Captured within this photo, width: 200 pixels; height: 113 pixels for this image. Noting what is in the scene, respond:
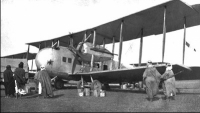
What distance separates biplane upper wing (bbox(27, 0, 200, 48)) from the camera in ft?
32.6

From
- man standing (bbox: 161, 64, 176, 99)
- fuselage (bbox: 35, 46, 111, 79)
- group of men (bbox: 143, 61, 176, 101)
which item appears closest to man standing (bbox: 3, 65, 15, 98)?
fuselage (bbox: 35, 46, 111, 79)

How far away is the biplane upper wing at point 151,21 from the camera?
994cm

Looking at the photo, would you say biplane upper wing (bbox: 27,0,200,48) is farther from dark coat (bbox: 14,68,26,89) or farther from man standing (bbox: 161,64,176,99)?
dark coat (bbox: 14,68,26,89)

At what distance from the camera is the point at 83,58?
1277 cm

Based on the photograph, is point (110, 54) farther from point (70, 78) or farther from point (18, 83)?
point (18, 83)

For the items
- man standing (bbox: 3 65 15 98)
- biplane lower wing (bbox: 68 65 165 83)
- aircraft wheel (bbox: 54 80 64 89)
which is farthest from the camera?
aircraft wheel (bbox: 54 80 64 89)

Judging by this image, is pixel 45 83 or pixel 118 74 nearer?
pixel 45 83

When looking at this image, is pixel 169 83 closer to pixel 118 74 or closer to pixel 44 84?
pixel 118 74

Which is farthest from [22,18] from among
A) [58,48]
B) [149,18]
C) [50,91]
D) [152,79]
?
[152,79]

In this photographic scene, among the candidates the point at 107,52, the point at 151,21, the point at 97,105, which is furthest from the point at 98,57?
the point at 97,105

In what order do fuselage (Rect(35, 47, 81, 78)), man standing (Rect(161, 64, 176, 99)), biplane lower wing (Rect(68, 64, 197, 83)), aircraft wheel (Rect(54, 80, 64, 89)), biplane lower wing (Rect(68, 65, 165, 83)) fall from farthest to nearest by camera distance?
aircraft wheel (Rect(54, 80, 64, 89)) → fuselage (Rect(35, 47, 81, 78)) → biplane lower wing (Rect(68, 65, 165, 83)) → biplane lower wing (Rect(68, 64, 197, 83)) → man standing (Rect(161, 64, 176, 99))

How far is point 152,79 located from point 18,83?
5.23 metres

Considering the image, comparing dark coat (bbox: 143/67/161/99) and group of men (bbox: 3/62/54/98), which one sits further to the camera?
group of men (bbox: 3/62/54/98)

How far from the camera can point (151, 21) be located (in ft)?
38.3
